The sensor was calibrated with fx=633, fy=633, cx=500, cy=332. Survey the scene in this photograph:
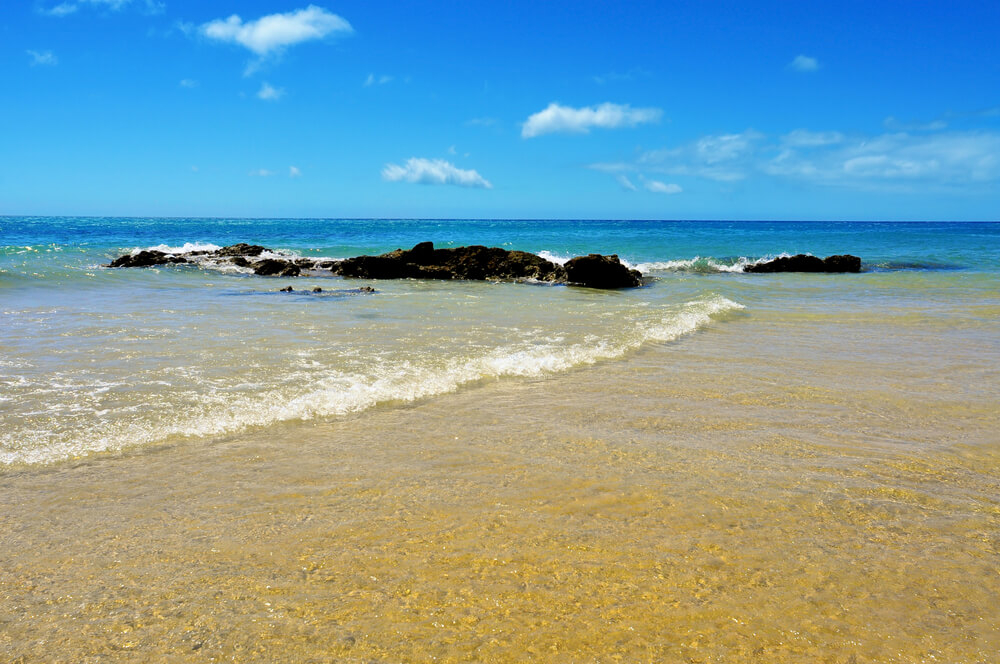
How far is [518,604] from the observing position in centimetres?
247

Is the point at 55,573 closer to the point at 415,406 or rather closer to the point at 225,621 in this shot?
the point at 225,621

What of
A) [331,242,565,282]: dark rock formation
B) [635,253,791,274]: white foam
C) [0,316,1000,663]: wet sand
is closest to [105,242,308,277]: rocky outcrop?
[331,242,565,282]: dark rock formation

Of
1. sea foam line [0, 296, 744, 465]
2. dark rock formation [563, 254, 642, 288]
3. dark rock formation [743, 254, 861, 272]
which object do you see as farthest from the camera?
dark rock formation [743, 254, 861, 272]

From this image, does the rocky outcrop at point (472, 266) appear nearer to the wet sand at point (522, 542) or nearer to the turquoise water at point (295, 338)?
the turquoise water at point (295, 338)

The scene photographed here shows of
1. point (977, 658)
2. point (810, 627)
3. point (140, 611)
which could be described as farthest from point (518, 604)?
point (977, 658)

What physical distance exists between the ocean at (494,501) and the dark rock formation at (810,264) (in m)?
17.9

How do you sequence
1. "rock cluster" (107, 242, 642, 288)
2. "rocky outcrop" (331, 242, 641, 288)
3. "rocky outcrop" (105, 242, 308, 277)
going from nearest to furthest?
"rock cluster" (107, 242, 642, 288), "rocky outcrop" (331, 242, 641, 288), "rocky outcrop" (105, 242, 308, 277)

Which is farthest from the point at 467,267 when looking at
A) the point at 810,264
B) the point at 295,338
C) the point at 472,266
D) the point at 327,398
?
the point at 327,398

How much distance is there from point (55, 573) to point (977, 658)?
352cm

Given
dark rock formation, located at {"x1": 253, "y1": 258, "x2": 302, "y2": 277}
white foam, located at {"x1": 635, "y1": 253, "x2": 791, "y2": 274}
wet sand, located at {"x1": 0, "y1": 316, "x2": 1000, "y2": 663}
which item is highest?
white foam, located at {"x1": 635, "y1": 253, "x2": 791, "y2": 274}

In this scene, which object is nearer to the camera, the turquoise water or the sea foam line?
the sea foam line

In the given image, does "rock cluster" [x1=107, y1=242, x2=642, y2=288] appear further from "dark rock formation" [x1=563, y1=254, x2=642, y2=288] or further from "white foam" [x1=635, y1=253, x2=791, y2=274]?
"white foam" [x1=635, y1=253, x2=791, y2=274]

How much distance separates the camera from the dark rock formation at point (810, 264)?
78.3ft

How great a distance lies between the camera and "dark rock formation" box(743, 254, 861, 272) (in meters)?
23.9
